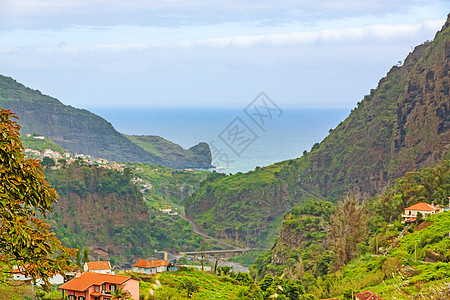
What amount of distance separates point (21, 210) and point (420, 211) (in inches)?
1769

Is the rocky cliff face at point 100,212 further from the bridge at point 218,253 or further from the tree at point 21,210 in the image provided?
the tree at point 21,210

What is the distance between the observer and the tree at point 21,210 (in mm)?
7043

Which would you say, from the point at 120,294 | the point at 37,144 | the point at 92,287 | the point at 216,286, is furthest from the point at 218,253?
the point at 120,294

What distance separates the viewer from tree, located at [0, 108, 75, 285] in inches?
277

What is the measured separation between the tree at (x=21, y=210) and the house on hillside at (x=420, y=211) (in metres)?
44.1

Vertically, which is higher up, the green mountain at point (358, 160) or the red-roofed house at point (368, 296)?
the green mountain at point (358, 160)

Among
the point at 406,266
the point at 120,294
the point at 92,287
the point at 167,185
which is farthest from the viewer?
the point at 167,185

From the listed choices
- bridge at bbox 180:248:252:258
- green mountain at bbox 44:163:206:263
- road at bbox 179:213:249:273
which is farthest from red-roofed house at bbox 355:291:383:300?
green mountain at bbox 44:163:206:263

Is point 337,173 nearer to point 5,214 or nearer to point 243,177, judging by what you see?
point 243,177

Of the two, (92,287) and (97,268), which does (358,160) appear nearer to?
(97,268)

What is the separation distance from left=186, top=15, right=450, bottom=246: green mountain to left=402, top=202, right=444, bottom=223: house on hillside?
115 feet

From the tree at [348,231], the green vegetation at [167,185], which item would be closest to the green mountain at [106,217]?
the green vegetation at [167,185]

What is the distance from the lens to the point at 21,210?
24.1 ft

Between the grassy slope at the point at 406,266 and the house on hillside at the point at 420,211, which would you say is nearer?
the grassy slope at the point at 406,266
